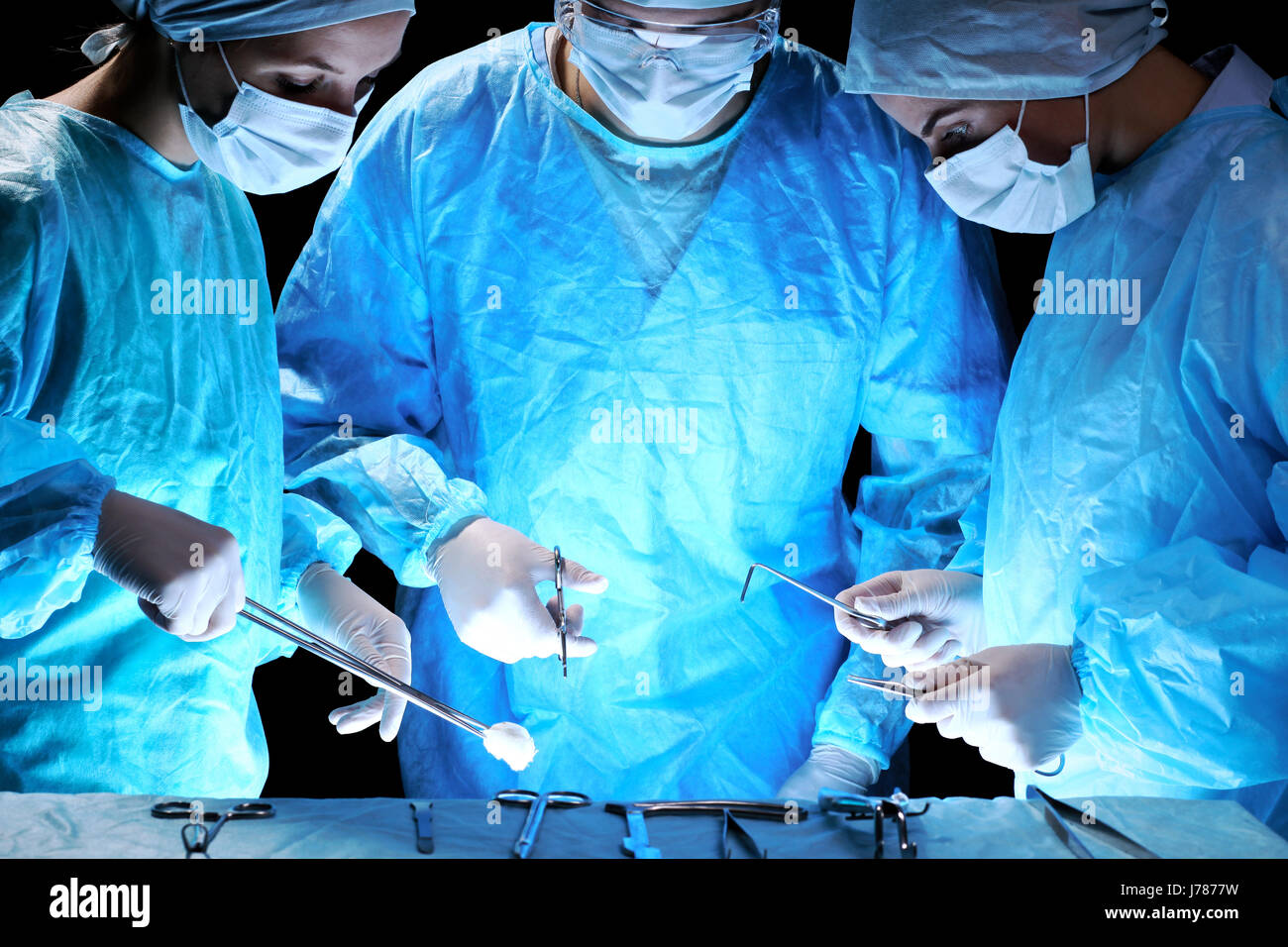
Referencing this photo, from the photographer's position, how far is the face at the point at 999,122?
1940 millimetres

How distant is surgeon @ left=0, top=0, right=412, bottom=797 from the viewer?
5.33 feet

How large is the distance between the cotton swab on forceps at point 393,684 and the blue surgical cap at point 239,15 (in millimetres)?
866

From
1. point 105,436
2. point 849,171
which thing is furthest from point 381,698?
point 849,171

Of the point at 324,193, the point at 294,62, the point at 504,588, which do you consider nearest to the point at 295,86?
the point at 294,62

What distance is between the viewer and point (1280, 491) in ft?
Answer: 5.39

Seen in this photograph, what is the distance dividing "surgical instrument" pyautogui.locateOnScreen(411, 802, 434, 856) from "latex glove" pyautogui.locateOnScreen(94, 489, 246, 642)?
435mm

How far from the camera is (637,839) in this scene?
1.43 m

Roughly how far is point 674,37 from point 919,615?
1.08 m

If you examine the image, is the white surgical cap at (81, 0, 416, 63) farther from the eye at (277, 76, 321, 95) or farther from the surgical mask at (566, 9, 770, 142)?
the surgical mask at (566, 9, 770, 142)

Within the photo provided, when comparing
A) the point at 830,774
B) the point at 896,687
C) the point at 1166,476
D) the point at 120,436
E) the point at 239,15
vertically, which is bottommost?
the point at 830,774

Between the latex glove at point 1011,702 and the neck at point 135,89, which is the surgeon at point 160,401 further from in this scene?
the latex glove at point 1011,702

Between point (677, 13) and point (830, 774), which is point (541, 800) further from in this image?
point (677, 13)
